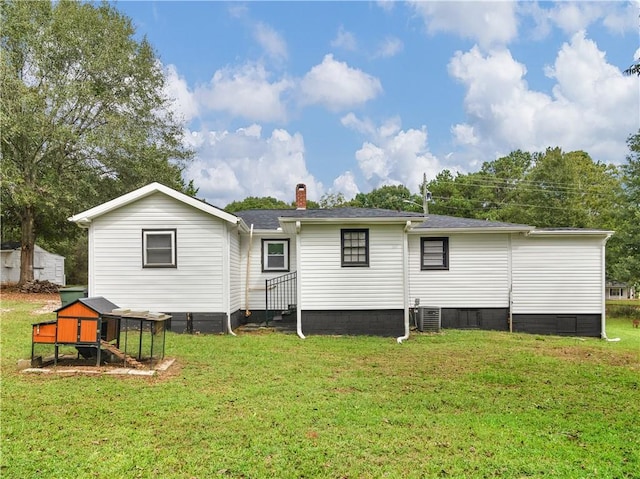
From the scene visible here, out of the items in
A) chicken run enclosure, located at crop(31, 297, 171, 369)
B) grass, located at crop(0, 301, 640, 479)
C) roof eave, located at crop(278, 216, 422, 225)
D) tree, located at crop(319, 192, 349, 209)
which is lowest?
grass, located at crop(0, 301, 640, 479)

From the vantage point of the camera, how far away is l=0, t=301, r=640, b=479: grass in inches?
144

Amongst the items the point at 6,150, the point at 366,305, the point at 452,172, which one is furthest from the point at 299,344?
the point at 452,172

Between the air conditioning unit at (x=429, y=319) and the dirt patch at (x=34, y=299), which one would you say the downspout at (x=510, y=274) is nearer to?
the air conditioning unit at (x=429, y=319)

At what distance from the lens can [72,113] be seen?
2003 cm

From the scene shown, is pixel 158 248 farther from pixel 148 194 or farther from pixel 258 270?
pixel 258 270

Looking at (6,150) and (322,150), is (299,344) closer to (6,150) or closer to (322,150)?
(322,150)

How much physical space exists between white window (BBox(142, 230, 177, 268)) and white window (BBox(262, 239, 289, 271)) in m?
2.94

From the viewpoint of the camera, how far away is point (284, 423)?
457 centimetres

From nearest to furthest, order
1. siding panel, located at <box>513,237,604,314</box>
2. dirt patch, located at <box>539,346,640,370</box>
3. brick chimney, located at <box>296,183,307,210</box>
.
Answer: dirt patch, located at <box>539,346,640,370</box> → siding panel, located at <box>513,237,604,314</box> → brick chimney, located at <box>296,183,307,210</box>

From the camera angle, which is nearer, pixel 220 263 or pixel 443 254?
pixel 220 263

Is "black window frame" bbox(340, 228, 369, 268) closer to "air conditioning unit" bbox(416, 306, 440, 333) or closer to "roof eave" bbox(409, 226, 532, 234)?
"roof eave" bbox(409, 226, 532, 234)

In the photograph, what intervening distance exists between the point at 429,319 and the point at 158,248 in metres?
7.57

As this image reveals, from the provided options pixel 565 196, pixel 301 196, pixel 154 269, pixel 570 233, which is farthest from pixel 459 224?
pixel 565 196

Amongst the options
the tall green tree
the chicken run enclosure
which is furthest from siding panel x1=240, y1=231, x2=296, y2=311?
the tall green tree
